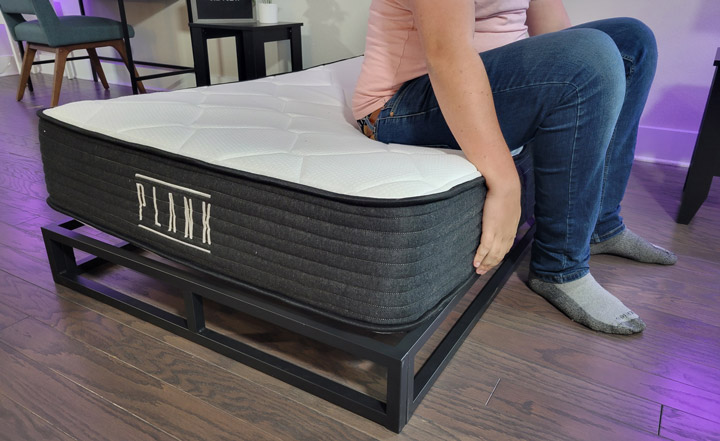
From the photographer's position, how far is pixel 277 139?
2.81ft

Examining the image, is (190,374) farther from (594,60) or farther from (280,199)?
(594,60)

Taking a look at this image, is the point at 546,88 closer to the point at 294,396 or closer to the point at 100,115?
the point at 294,396

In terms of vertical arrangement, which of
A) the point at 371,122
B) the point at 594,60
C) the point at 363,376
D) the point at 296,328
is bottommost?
Result: the point at 363,376

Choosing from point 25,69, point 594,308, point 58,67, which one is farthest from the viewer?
point 25,69

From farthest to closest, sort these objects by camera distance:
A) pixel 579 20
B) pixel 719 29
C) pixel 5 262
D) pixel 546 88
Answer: pixel 579 20 < pixel 719 29 < pixel 5 262 < pixel 546 88

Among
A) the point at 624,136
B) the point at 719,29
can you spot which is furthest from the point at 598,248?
the point at 719,29

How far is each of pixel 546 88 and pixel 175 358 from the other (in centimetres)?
73

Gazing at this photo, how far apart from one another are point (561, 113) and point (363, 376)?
517mm

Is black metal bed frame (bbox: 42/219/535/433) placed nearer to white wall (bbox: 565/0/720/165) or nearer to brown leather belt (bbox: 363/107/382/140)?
brown leather belt (bbox: 363/107/382/140)

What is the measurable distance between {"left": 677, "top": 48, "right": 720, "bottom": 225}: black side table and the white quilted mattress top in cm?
90

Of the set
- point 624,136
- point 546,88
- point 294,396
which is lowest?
point 294,396

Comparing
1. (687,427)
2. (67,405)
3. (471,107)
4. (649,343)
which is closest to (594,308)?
(649,343)

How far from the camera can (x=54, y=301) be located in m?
1.04

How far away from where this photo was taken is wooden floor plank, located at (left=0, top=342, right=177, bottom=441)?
730mm
